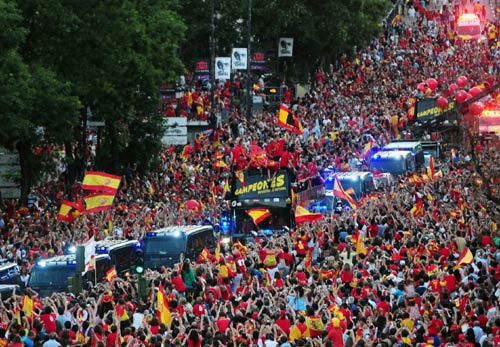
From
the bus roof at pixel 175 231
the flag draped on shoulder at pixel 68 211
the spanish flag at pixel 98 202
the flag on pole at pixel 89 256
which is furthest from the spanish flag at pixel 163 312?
the flag draped on shoulder at pixel 68 211

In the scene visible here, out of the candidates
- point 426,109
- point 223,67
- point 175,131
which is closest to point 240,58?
point 223,67

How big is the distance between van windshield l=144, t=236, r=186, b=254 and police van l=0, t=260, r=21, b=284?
3.29 m

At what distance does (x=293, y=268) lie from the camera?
30.1 meters

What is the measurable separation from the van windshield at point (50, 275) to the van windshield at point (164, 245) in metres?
3.71

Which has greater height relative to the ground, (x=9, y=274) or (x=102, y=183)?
(x=102, y=183)

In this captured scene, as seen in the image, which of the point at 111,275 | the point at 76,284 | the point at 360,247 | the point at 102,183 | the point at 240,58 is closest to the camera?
the point at 76,284

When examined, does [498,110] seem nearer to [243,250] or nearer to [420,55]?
[243,250]

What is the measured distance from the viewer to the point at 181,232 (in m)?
33.6

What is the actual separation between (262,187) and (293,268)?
26.4 feet

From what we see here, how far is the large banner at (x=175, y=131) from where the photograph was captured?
5406cm

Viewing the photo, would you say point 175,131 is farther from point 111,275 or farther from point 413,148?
point 111,275

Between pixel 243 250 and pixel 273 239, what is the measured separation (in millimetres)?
1012

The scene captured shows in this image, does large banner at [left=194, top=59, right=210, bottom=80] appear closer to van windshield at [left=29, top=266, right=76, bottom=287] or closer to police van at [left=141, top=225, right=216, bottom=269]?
police van at [left=141, top=225, right=216, bottom=269]

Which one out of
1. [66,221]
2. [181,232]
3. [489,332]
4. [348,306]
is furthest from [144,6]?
[489,332]
